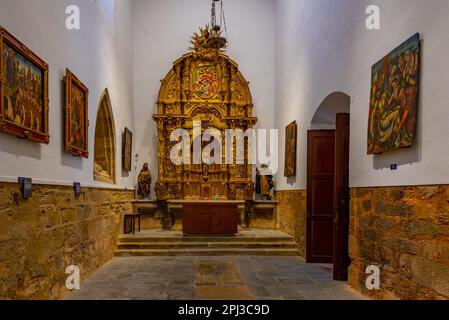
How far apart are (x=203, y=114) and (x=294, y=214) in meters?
4.18

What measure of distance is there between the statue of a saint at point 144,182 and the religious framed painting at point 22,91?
5.99 meters

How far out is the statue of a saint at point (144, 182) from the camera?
32.4 ft

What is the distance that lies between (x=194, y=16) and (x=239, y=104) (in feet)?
9.84

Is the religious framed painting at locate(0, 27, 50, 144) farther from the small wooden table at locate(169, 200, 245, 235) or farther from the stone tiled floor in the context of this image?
the small wooden table at locate(169, 200, 245, 235)

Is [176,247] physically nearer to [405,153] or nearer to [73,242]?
[73,242]

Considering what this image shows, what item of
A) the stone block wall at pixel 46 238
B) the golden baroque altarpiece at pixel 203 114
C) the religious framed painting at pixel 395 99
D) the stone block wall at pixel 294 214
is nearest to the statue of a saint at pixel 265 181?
the golden baroque altarpiece at pixel 203 114

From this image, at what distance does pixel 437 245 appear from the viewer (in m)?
2.98

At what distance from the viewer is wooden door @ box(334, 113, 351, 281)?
17.0 ft

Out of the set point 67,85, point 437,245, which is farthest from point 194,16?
point 437,245

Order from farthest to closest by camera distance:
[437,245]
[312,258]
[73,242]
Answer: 1. [312,258]
2. [73,242]
3. [437,245]

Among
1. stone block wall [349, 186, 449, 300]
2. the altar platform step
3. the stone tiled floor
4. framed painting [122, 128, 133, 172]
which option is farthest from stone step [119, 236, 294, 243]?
stone block wall [349, 186, 449, 300]

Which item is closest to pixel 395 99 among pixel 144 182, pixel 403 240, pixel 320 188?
pixel 403 240

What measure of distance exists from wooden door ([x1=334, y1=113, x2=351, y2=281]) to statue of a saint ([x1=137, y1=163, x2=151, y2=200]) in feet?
19.8

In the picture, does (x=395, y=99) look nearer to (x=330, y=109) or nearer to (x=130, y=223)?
(x=330, y=109)
